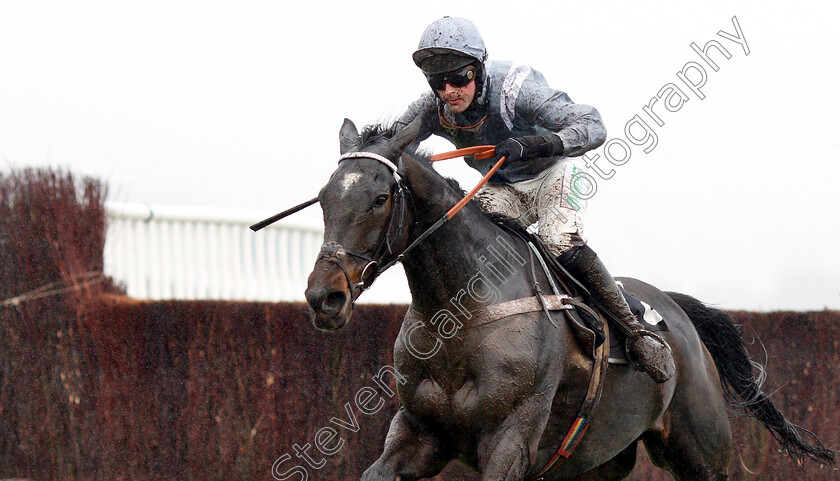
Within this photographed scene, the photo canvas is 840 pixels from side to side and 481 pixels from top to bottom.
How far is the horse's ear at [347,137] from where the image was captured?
12.4 feet

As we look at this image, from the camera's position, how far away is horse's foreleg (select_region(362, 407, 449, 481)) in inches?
156

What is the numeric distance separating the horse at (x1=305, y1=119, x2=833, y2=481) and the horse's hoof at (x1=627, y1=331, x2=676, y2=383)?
12 centimetres

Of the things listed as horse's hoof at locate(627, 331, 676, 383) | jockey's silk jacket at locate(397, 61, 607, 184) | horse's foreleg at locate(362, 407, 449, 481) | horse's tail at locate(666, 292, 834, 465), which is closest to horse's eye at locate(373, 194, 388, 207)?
jockey's silk jacket at locate(397, 61, 607, 184)

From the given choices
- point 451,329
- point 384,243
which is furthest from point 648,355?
point 384,243

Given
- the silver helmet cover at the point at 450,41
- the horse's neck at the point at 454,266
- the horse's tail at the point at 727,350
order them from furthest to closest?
1. the horse's tail at the point at 727,350
2. the silver helmet cover at the point at 450,41
3. the horse's neck at the point at 454,266

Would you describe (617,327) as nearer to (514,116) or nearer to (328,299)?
(514,116)

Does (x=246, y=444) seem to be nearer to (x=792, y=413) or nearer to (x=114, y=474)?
(x=114, y=474)

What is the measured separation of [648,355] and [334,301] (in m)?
1.86

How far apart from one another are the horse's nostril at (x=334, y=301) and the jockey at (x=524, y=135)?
1.10 metres

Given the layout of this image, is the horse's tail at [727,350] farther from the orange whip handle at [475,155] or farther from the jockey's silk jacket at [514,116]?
the orange whip handle at [475,155]

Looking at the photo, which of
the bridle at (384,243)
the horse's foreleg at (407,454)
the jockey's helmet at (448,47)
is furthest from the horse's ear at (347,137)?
the horse's foreleg at (407,454)

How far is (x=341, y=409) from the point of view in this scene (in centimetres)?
680

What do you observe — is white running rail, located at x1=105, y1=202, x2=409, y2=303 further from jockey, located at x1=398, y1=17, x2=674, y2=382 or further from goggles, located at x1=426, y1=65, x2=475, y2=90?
goggles, located at x1=426, y1=65, x2=475, y2=90

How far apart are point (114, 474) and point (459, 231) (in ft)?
12.1
